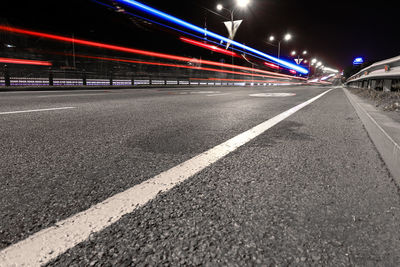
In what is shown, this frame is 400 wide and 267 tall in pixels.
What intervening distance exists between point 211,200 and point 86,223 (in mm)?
581

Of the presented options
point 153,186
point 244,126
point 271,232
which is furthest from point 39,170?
point 244,126

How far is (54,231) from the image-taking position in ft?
3.33

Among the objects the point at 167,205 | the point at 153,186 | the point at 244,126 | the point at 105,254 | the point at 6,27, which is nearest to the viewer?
the point at 105,254

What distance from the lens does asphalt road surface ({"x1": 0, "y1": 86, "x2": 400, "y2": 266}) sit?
0.93m

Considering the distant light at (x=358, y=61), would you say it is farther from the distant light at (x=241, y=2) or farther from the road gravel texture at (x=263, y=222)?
the road gravel texture at (x=263, y=222)

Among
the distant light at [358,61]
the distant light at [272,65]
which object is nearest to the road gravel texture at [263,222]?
the distant light at [272,65]

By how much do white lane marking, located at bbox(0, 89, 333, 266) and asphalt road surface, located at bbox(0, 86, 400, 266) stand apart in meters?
→ 0.02

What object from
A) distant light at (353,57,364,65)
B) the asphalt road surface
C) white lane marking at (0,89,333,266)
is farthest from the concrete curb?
distant light at (353,57,364,65)

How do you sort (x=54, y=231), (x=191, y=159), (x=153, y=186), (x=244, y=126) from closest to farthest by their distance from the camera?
(x=54, y=231) → (x=153, y=186) → (x=191, y=159) → (x=244, y=126)

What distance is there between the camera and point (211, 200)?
4.34 ft

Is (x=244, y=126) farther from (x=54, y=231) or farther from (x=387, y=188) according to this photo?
(x=54, y=231)

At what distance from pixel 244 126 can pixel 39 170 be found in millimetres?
2390

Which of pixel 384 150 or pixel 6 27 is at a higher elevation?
pixel 6 27

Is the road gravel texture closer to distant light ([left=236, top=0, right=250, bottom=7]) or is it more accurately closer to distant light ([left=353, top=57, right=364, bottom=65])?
distant light ([left=236, top=0, right=250, bottom=7])
